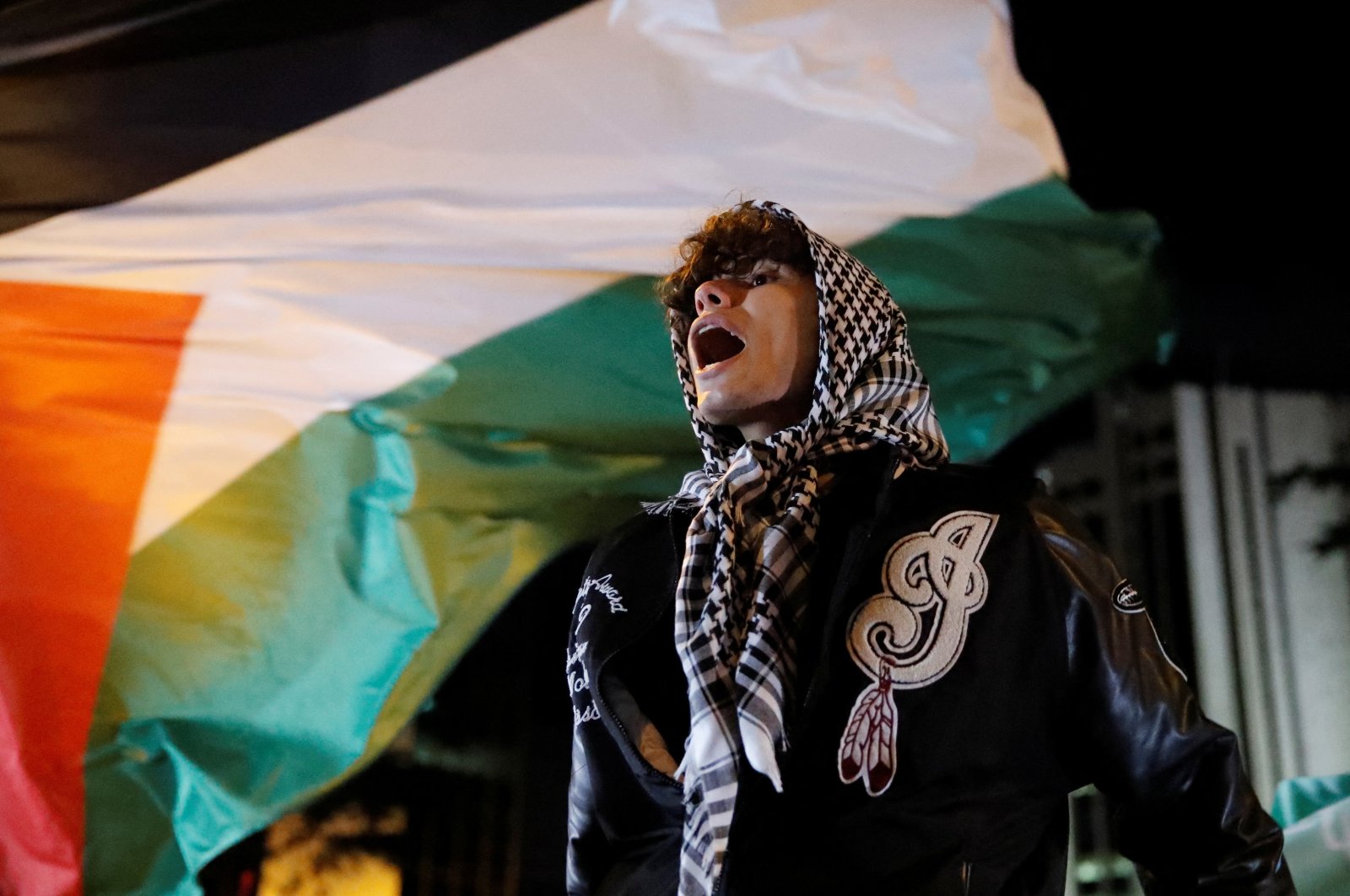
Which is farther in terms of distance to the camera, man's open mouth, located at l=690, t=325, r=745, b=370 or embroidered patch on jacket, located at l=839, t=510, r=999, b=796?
man's open mouth, located at l=690, t=325, r=745, b=370

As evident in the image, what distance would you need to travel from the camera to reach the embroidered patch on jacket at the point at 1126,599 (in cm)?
152

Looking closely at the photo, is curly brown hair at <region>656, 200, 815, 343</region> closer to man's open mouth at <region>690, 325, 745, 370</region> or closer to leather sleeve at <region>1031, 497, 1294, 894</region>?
man's open mouth at <region>690, 325, 745, 370</region>

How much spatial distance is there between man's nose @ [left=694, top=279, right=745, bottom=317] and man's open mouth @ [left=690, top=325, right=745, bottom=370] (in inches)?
1.5

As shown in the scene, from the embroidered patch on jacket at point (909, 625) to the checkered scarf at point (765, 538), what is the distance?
8cm

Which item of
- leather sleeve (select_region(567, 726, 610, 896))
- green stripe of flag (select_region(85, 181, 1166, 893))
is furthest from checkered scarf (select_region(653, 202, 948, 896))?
green stripe of flag (select_region(85, 181, 1166, 893))

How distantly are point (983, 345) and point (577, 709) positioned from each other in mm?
2278

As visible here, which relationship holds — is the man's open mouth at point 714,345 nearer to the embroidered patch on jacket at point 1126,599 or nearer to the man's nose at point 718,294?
the man's nose at point 718,294

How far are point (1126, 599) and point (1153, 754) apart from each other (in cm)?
17

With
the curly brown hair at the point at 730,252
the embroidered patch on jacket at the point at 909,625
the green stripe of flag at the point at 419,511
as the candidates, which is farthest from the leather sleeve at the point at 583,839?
the green stripe of flag at the point at 419,511

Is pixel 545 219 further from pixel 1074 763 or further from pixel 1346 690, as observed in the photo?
pixel 1346 690

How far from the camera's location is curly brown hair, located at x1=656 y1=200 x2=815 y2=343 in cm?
194

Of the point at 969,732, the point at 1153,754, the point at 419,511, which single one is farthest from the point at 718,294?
the point at 419,511

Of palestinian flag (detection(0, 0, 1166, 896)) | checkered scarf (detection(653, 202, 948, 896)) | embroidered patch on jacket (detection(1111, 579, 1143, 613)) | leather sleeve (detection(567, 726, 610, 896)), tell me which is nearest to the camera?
checkered scarf (detection(653, 202, 948, 896))

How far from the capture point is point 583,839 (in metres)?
1.78
